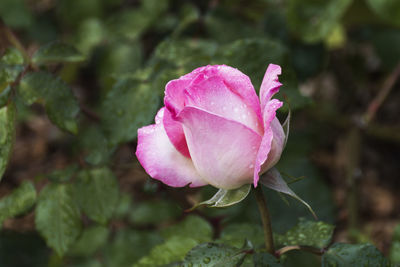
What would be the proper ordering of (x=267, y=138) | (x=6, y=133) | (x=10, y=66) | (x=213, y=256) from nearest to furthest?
1. (x=267, y=138)
2. (x=213, y=256)
3. (x=6, y=133)
4. (x=10, y=66)

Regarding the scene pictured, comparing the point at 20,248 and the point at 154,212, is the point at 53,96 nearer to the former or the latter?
the point at 154,212

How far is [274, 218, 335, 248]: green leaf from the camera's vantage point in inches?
30.1

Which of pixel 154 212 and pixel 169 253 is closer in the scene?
pixel 169 253

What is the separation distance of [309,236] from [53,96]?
0.53 metres

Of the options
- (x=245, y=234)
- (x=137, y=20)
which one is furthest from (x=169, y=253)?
(x=137, y=20)

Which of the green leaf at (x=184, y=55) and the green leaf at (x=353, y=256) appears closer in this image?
the green leaf at (x=353, y=256)

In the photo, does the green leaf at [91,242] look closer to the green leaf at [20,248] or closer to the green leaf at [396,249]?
the green leaf at [20,248]

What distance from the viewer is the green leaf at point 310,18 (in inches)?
57.8

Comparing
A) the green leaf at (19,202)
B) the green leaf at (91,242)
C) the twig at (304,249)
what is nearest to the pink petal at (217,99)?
the twig at (304,249)

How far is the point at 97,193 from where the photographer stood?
106cm

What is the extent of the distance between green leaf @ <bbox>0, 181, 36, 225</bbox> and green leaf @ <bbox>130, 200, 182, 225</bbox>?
487 mm

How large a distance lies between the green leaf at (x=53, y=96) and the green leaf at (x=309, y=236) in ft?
1.43

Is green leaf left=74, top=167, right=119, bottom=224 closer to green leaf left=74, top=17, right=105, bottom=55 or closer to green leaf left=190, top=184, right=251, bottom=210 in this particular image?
green leaf left=190, top=184, right=251, bottom=210

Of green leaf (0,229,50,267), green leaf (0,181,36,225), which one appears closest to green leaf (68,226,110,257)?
green leaf (0,229,50,267)
